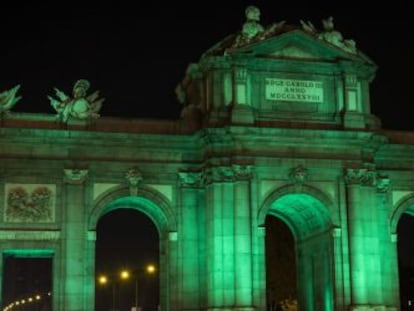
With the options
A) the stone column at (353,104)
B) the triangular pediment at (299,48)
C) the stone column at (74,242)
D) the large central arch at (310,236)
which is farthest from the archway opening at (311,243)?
the stone column at (74,242)

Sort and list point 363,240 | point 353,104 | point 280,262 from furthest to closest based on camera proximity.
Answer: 1. point 280,262
2. point 353,104
3. point 363,240

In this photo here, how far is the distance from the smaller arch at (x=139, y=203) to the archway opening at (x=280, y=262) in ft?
74.5

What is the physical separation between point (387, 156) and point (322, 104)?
435cm

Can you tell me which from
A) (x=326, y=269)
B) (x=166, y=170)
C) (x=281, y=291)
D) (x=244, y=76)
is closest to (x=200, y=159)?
(x=166, y=170)

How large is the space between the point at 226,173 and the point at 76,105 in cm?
708

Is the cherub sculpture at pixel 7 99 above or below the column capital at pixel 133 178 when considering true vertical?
above

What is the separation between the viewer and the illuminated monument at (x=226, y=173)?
38062 millimetres

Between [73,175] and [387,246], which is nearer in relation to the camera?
[73,175]

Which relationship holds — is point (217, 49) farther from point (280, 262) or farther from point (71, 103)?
point (280, 262)

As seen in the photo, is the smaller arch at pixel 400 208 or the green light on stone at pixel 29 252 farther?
the smaller arch at pixel 400 208

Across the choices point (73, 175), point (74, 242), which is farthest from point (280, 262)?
point (73, 175)

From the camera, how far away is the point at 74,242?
38.2 m

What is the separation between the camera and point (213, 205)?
3809cm

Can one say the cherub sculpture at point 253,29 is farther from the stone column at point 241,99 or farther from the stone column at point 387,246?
the stone column at point 387,246
